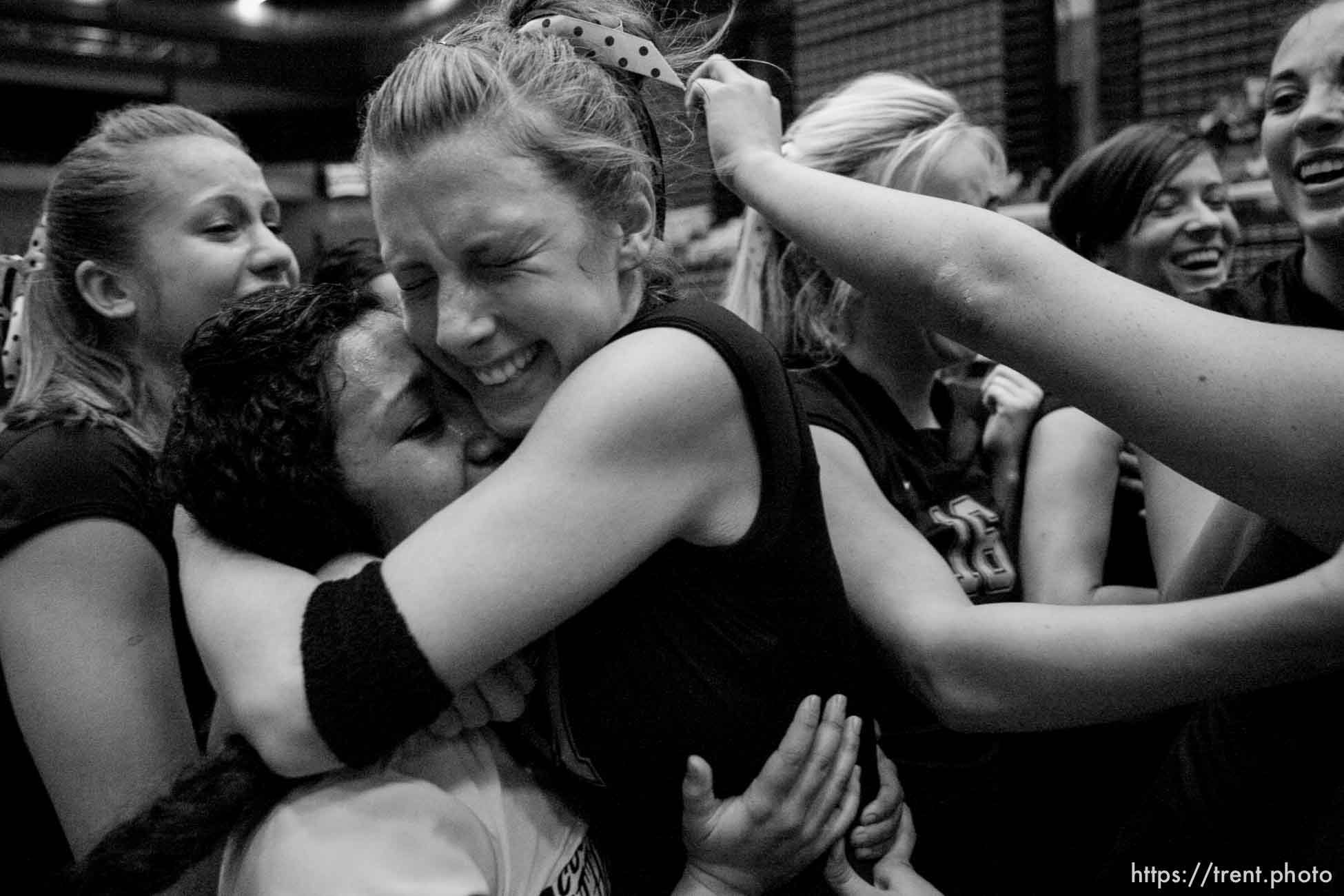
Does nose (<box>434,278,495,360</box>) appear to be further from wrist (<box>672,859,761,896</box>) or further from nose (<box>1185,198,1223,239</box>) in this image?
nose (<box>1185,198,1223,239</box>)

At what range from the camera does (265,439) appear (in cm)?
104

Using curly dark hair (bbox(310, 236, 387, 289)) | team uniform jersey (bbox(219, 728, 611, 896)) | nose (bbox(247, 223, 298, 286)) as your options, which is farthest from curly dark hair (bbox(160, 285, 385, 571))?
curly dark hair (bbox(310, 236, 387, 289))

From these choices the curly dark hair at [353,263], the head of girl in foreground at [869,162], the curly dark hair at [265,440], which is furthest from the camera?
the curly dark hair at [353,263]

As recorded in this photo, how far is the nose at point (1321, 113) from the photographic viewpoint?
5.27 feet

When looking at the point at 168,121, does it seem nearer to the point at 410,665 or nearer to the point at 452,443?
the point at 452,443

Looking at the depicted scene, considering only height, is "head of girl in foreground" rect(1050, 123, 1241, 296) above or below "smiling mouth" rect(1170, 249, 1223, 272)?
above

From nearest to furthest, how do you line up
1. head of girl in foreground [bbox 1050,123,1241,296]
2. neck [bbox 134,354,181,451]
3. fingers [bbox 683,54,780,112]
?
fingers [bbox 683,54,780,112], neck [bbox 134,354,181,451], head of girl in foreground [bbox 1050,123,1241,296]

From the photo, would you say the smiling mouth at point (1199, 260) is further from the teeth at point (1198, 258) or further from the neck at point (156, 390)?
the neck at point (156, 390)

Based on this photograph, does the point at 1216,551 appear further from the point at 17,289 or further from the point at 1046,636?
the point at 17,289

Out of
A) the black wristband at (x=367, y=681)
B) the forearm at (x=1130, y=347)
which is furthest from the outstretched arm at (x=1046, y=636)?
the black wristband at (x=367, y=681)

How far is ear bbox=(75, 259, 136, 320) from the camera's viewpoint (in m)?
1.51

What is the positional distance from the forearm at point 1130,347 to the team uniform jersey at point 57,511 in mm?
888

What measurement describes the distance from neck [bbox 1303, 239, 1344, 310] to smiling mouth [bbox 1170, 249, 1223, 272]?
798 millimetres

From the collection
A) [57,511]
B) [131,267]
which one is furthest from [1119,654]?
[131,267]
